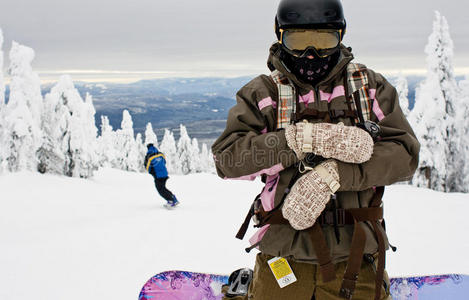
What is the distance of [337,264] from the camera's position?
2258 millimetres

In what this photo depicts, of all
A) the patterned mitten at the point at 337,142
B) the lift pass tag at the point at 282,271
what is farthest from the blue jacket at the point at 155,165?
the patterned mitten at the point at 337,142

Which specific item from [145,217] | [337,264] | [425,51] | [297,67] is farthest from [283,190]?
[425,51]

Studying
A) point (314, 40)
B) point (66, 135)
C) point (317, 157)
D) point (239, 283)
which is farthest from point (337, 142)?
point (66, 135)

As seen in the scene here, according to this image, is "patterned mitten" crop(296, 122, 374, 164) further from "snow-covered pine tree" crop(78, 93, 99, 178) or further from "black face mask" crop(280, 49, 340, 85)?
"snow-covered pine tree" crop(78, 93, 99, 178)

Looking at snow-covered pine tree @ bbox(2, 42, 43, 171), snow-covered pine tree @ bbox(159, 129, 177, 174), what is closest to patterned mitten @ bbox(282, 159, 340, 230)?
snow-covered pine tree @ bbox(2, 42, 43, 171)

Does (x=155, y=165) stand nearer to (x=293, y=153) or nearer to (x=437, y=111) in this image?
(x=293, y=153)

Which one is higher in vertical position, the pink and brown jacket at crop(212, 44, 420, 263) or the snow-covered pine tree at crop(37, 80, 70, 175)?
the pink and brown jacket at crop(212, 44, 420, 263)

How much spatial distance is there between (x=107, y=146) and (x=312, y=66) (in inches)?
2354

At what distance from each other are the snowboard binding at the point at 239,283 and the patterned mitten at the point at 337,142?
1361mm

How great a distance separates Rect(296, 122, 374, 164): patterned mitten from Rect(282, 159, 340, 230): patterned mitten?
9 cm

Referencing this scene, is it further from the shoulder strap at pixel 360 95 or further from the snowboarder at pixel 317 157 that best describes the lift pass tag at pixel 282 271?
the shoulder strap at pixel 360 95

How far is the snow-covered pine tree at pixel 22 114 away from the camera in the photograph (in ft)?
77.2

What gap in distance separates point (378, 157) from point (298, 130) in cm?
46

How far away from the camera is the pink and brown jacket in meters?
2.05
